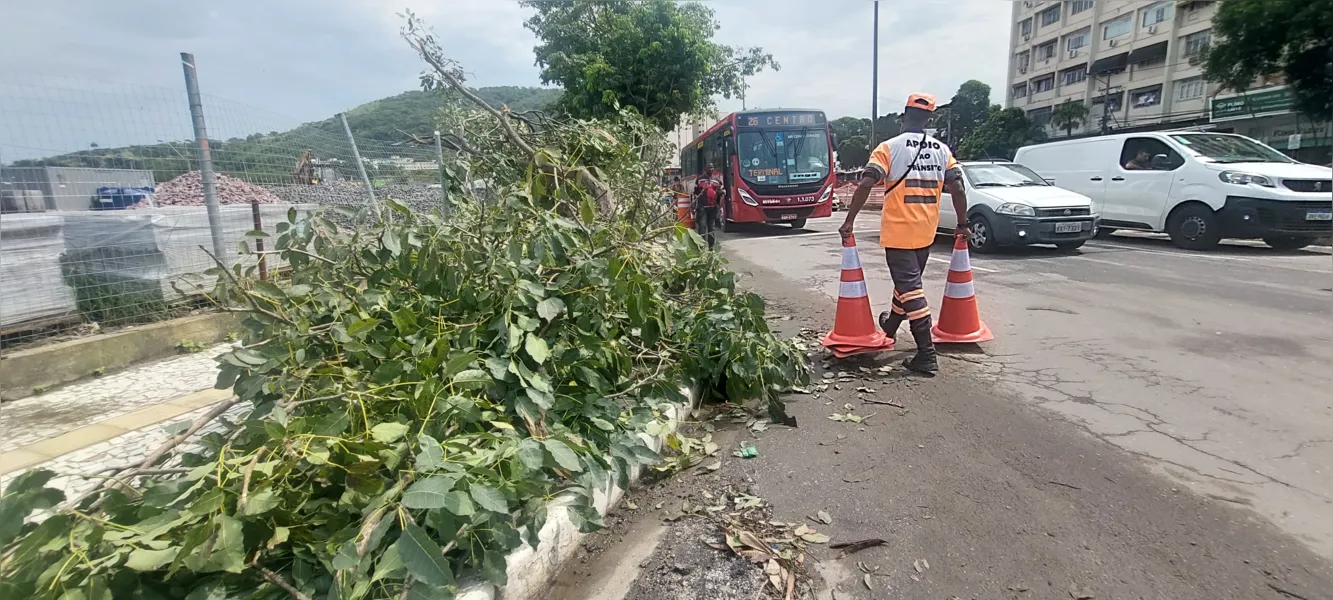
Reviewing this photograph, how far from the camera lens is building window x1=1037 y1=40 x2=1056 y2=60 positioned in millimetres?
58000

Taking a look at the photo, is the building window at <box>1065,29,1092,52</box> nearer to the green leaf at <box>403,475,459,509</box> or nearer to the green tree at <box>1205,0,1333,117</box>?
the green tree at <box>1205,0,1333,117</box>

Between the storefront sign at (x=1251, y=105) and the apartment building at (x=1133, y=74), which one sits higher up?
the apartment building at (x=1133, y=74)

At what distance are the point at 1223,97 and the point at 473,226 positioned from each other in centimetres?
4678

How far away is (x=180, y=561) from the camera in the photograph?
1.53 meters

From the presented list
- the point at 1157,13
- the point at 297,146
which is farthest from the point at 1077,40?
the point at 297,146

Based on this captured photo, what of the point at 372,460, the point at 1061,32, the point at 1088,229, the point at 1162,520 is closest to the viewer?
the point at 372,460

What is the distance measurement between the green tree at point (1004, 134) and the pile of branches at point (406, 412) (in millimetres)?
55795

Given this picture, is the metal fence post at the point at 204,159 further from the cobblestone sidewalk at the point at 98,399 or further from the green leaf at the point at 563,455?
the green leaf at the point at 563,455

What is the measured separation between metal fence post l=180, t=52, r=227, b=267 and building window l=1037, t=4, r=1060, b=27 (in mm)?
68295

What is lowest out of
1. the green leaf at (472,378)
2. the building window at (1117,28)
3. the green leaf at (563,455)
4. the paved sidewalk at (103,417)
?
the paved sidewalk at (103,417)

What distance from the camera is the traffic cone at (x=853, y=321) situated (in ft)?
14.8

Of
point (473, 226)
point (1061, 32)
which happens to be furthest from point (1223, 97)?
point (473, 226)

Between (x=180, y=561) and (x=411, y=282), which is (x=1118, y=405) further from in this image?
(x=180, y=561)

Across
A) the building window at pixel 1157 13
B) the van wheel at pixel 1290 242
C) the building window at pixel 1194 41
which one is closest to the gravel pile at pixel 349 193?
the van wheel at pixel 1290 242
